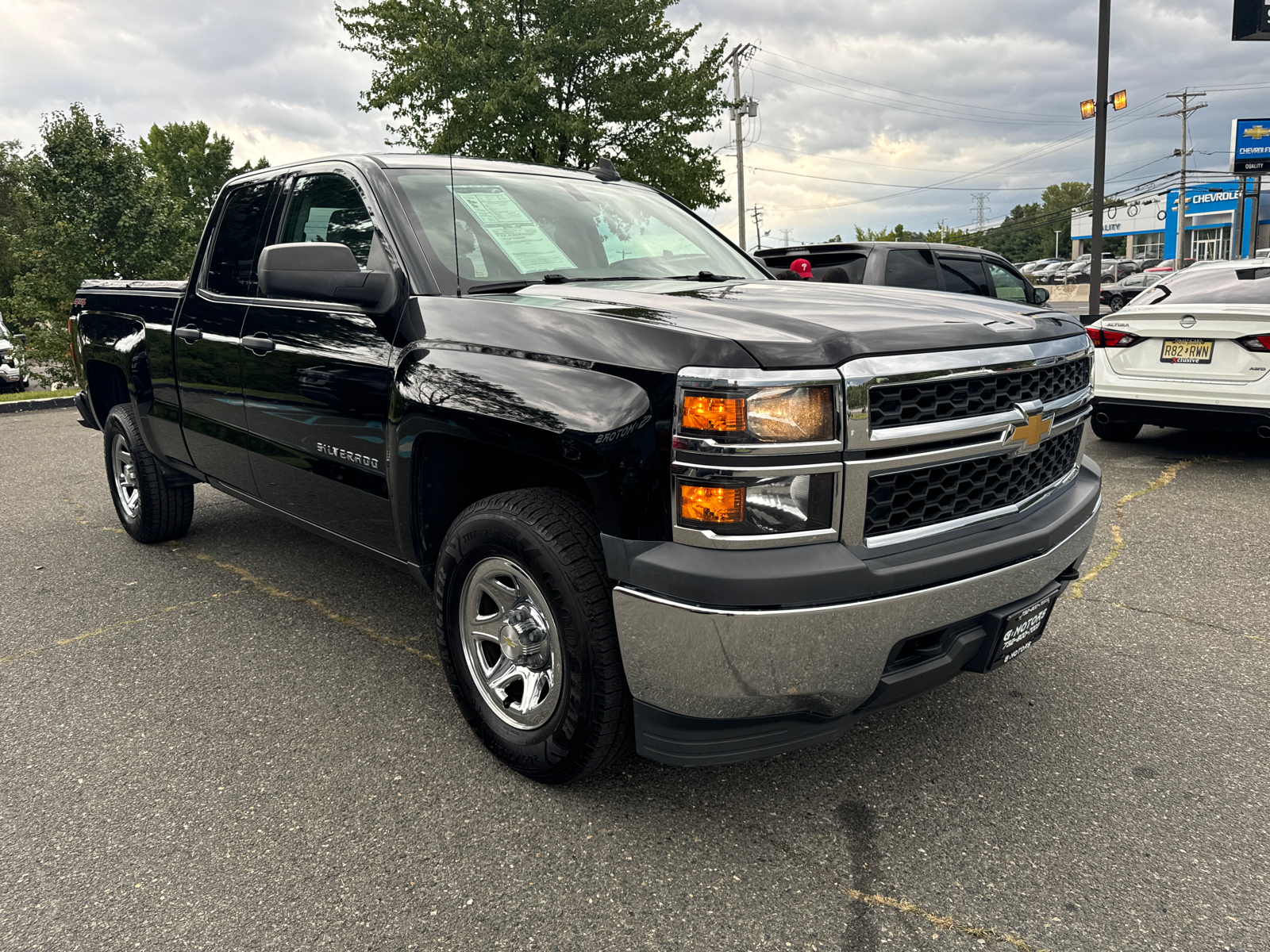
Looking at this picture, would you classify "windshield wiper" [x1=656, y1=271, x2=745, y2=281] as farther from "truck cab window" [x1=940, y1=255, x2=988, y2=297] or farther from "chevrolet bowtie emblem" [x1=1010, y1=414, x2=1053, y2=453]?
"truck cab window" [x1=940, y1=255, x2=988, y2=297]

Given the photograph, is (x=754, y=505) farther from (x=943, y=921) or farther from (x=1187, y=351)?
(x=1187, y=351)

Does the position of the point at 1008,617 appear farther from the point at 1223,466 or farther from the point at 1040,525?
the point at 1223,466

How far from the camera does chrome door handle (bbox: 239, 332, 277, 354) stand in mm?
3570

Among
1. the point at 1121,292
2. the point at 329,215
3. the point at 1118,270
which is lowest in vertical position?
the point at 1121,292

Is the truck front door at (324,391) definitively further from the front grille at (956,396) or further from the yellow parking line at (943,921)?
the yellow parking line at (943,921)

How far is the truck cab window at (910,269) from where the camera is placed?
7727 mm

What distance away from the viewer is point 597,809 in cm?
261

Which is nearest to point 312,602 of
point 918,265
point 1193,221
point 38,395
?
point 918,265

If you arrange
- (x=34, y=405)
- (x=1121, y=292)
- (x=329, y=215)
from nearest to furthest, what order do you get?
1. (x=329, y=215)
2. (x=34, y=405)
3. (x=1121, y=292)

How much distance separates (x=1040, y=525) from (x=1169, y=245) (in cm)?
7915

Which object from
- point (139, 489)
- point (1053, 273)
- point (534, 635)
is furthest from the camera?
point (1053, 273)

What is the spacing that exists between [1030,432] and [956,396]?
0.34 m

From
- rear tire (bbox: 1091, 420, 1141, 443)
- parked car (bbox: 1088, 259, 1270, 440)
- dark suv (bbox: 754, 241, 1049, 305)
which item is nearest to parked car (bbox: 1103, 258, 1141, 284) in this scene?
dark suv (bbox: 754, 241, 1049, 305)

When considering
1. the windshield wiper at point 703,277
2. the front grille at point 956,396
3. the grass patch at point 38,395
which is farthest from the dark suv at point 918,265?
the grass patch at point 38,395
